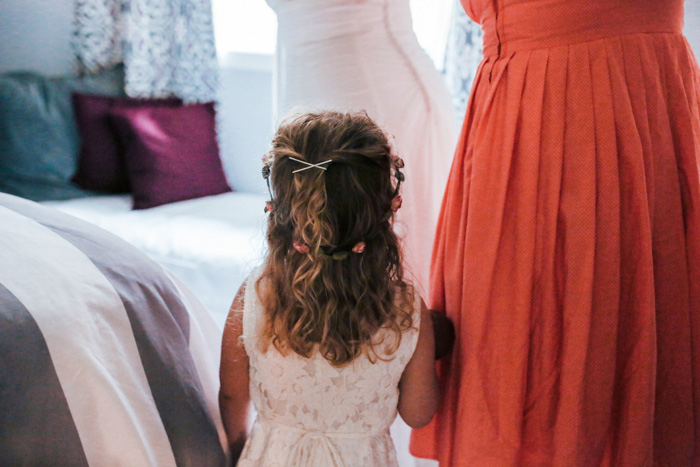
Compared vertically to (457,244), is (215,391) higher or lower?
lower

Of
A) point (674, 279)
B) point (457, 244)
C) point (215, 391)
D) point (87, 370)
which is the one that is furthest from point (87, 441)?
point (674, 279)

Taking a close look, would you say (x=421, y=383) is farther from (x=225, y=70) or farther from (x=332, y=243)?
(x=225, y=70)

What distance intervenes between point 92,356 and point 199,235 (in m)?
0.99

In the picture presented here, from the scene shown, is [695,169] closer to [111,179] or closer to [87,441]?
[87,441]

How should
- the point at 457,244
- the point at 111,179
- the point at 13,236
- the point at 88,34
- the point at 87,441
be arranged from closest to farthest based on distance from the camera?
the point at 87,441, the point at 13,236, the point at 457,244, the point at 111,179, the point at 88,34

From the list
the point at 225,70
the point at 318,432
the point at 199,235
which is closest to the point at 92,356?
the point at 318,432

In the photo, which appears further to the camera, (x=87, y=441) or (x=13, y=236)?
(x=13, y=236)

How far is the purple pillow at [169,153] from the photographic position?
1981 millimetres

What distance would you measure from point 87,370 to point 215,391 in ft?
0.90

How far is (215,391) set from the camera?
0.92m

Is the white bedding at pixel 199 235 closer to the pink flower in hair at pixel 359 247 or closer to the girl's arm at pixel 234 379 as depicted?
the girl's arm at pixel 234 379

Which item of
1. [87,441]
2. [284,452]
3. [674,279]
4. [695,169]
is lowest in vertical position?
[284,452]

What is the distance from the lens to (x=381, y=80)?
1.14 meters

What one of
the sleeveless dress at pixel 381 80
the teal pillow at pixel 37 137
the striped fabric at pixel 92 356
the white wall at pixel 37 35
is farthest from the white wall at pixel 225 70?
the striped fabric at pixel 92 356
